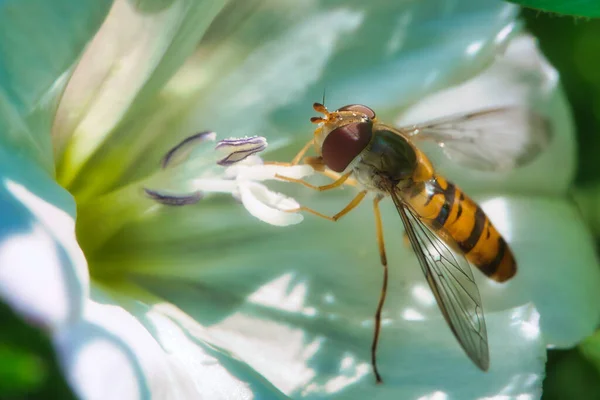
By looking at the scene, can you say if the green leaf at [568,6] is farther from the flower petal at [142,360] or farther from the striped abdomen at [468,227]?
the flower petal at [142,360]

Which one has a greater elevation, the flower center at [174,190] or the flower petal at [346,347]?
the flower center at [174,190]

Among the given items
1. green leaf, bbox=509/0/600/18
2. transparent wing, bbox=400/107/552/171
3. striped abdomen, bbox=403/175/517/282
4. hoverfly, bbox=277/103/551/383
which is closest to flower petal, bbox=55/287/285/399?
hoverfly, bbox=277/103/551/383

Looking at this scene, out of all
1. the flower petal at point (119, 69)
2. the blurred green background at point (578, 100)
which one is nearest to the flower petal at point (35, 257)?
the flower petal at point (119, 69)

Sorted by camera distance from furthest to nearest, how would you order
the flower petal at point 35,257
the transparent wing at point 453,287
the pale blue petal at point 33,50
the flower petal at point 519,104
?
the flower petal at point 519,104, the transparent wing at point 453,287, the pale blue petal at point 33,50, the flower petal at point 35,257

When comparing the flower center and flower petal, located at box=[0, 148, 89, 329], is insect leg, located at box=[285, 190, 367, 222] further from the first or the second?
flower petal, located at box=[0, 148, 89, 329]

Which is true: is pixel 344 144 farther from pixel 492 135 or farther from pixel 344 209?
pixel 492 135

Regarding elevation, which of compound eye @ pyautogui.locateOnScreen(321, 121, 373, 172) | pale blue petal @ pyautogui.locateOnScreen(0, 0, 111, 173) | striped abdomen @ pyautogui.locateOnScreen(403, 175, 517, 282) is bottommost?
striped abdomen @ pyautogui.locateOnScreen(403, 175, 517, 282)
